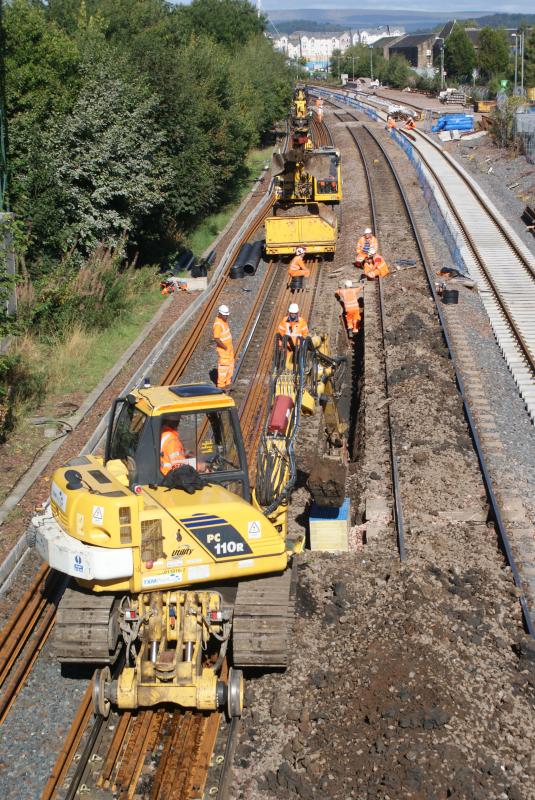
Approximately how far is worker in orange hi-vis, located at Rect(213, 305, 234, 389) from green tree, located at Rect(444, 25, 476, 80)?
339 feet

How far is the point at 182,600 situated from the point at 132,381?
984 centimetres

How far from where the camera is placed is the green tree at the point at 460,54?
359 feet

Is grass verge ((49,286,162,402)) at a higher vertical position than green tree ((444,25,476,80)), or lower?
lower

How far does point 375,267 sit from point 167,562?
1765cm

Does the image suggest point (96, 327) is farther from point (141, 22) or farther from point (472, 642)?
point (141, 22)

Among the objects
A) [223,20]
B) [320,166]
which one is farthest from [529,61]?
[320,166]

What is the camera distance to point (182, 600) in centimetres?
874

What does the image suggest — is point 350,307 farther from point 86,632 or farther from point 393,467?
point 86,632

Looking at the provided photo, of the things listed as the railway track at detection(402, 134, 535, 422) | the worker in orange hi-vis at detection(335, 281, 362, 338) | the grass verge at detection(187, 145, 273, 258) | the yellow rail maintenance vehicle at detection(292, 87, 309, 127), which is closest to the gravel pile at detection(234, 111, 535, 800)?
the railway track at detection(402, 134, 535, 422)

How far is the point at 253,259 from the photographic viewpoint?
1033 inches

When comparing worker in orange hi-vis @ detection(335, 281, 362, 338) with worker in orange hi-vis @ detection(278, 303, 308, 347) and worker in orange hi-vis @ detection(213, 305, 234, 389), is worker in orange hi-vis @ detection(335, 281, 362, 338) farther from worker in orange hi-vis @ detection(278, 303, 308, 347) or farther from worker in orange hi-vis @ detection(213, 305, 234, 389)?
worker in orange hi-vis @ detection(278, 303, 308, 347)

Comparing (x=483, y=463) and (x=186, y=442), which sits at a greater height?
(x=186, y=442)

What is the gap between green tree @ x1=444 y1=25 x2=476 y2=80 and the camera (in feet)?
359

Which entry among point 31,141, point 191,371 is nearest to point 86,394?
point 191,371
